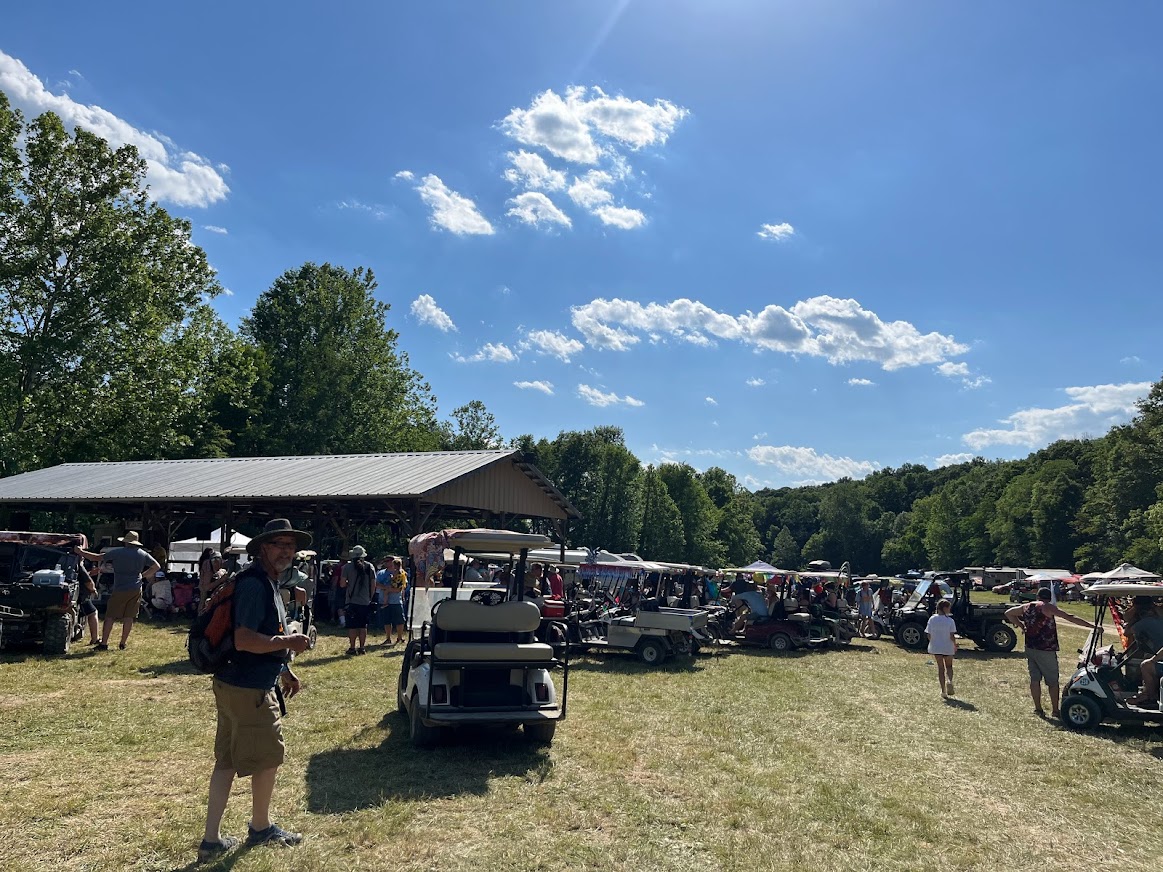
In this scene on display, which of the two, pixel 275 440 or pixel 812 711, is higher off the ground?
pixel 275 440

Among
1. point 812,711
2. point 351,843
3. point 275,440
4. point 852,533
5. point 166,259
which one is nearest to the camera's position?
point 351,843

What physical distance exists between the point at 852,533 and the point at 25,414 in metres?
95.6

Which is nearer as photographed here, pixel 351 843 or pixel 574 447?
pixel 351 843

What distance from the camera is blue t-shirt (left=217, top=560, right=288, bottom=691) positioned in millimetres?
3936

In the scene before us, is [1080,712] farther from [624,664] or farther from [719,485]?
[719,485]

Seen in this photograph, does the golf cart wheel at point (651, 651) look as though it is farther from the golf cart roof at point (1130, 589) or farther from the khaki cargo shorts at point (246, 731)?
the khaki cargo shorts at point (246, 731)

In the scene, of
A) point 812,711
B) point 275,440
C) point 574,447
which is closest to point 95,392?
point 275,440

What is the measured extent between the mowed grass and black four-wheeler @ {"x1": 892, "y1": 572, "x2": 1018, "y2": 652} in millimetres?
7411

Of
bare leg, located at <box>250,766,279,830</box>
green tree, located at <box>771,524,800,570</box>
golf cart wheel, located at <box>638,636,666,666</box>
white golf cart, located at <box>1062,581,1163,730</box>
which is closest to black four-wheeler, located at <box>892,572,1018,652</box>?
golf cart wheel, located at <box>638,636,666,666</box>

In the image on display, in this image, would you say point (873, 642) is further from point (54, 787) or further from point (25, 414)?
point (25, 414)

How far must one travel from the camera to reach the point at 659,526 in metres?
68.6

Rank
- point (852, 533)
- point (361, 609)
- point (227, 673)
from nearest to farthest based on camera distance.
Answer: point (227, 673), point (361, 609), point (852, 533)

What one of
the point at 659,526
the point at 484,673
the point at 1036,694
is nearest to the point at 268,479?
the point at 484,673

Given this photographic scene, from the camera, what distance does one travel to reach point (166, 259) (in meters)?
28.8
